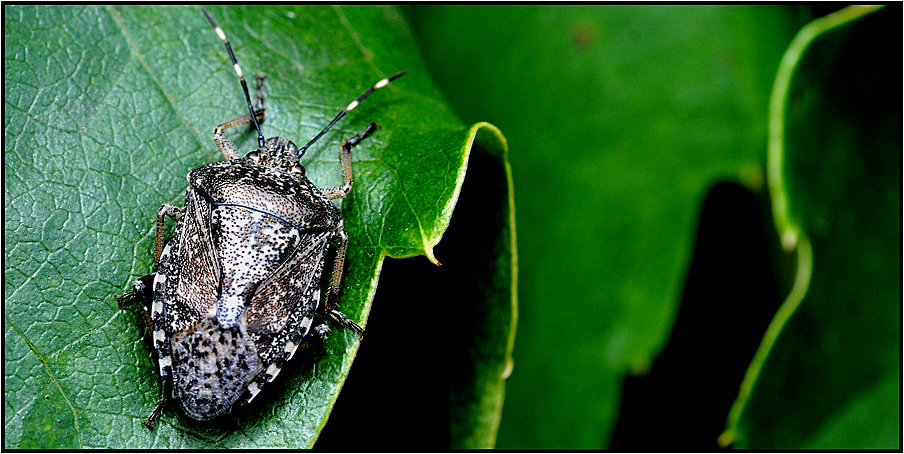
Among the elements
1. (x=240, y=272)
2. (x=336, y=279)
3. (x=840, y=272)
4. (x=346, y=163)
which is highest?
(x=346, y=163)

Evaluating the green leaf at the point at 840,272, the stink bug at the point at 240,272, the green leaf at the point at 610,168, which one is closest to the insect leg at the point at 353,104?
the stink bug at the point at 240,272

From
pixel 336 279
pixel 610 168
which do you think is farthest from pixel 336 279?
pixel 610 168

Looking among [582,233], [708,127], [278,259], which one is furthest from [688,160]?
[278,259]

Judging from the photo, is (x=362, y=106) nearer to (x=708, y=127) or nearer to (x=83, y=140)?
(x=83, y=140)

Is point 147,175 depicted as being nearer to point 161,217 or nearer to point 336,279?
point 161,217

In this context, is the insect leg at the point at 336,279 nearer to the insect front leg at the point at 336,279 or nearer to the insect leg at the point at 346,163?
the insect front leg at the point at 336,279

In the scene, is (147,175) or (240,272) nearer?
(147,175)
